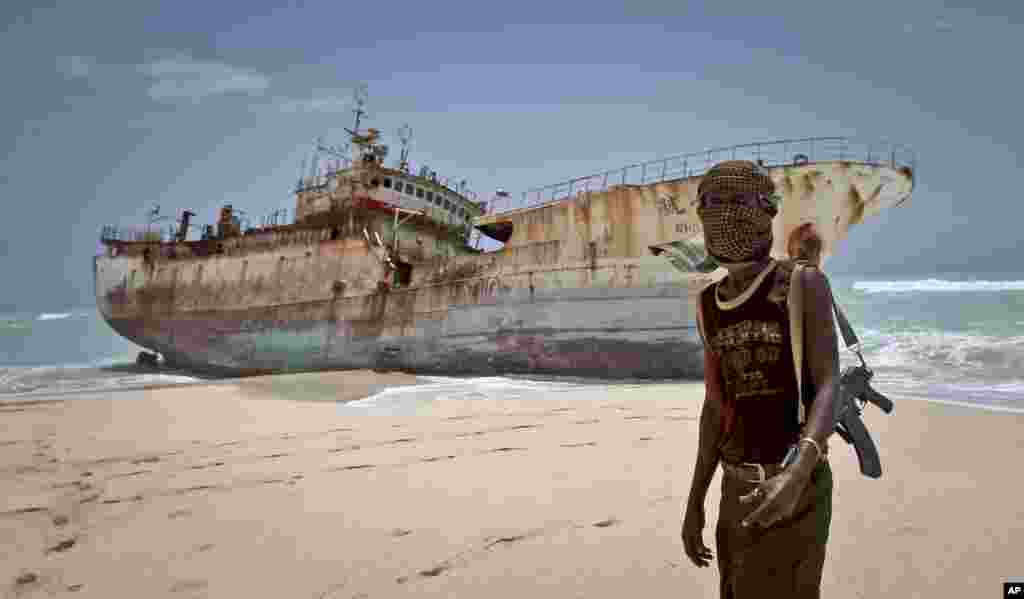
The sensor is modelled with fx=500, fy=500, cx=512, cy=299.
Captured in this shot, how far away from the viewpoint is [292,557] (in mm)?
3033

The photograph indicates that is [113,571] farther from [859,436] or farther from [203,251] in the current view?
[203,251]

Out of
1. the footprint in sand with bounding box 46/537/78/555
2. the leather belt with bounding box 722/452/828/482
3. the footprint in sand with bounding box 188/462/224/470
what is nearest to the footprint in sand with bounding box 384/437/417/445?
the footprint in sand with bounding box 188/462/224/470

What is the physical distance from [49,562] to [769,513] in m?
4.09

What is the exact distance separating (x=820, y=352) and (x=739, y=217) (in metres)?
0.47

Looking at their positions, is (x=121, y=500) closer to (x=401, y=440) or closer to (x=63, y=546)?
(x=63, y=546)

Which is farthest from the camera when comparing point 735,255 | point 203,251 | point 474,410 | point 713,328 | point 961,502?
point 203,251

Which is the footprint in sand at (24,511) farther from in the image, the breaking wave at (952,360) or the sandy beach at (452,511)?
the breaking wave at (952,360)

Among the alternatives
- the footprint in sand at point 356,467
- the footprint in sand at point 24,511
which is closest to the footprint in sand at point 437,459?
the footprint in sand at point 356,467

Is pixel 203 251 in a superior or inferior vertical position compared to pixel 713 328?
superior

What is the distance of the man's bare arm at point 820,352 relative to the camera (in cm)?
142

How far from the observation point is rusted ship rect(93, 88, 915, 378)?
12.3m

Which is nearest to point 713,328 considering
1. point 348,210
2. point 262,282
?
point 348,210

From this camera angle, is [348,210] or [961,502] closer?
[961,502]

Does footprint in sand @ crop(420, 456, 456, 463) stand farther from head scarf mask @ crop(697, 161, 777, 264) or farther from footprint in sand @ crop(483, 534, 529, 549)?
head scarf mask @ crop(697, 161, 777, 264)
